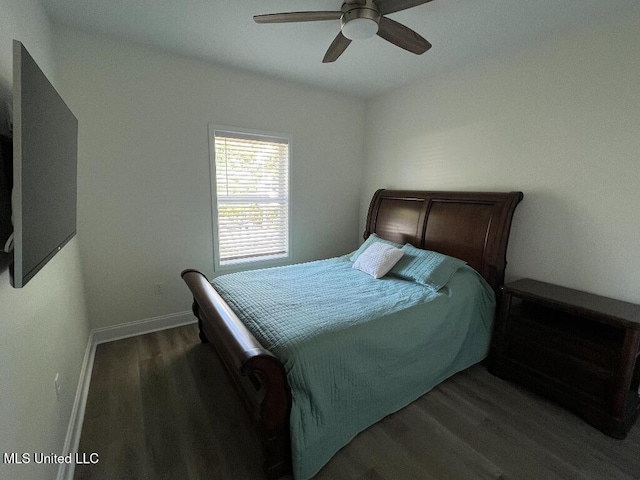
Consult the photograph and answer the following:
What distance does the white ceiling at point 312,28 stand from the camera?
72.8 inches

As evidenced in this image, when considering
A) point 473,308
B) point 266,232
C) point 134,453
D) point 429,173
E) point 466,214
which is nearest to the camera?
point 134,453

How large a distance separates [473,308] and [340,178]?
89.5 inches

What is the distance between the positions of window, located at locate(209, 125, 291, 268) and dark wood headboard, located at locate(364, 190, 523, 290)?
1.25m

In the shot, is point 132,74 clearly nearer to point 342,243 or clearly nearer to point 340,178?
point 340,178

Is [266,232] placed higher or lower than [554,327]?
higher

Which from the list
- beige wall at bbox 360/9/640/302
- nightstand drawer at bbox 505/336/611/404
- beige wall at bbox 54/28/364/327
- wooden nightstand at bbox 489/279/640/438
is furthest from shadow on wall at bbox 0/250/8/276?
beige wall at bbox 360/9/640/302

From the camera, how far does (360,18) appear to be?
1.55 meters

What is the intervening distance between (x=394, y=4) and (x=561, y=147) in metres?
1.69

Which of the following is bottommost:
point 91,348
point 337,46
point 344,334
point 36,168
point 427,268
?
point 91,348

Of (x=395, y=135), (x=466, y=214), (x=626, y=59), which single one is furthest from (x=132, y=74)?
(x=626, y=59)

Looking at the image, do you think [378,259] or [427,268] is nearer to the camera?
[427,268]

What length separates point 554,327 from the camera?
1964mm

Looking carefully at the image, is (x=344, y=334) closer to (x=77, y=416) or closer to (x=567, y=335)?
(x=567, y=335)

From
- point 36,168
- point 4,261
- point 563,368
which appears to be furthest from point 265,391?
point 563,368
